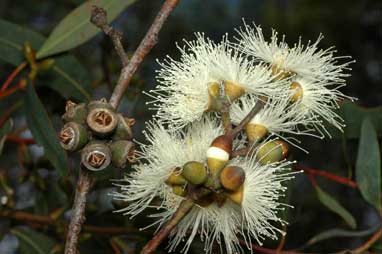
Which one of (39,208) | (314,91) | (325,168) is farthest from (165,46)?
(314,91)

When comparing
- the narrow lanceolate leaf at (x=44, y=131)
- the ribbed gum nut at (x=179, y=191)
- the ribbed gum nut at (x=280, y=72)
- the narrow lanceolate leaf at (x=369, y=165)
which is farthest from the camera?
the narrow lanceolate leaf at (x=369, y=165)

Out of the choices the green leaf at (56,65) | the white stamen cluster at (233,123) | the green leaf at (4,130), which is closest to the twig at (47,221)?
the green leaf at (4,130)

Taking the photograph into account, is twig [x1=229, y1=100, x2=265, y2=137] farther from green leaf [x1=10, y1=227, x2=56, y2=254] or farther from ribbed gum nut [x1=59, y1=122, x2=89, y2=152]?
green leaf [x1=10, y1=227, x2=56, y2=254]

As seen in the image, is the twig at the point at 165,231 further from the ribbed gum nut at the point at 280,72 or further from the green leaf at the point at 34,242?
the green leaf at the point at 34,242

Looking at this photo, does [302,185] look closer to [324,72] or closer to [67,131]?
[324,72]

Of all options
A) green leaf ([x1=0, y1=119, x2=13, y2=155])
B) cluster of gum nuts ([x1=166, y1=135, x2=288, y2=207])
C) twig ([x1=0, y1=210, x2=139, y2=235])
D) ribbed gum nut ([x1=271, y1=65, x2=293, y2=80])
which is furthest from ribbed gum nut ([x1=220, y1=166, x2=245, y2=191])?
green leaf ([x1=0, y1=119, x2=13, y2=155])

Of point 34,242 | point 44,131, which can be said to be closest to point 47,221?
point 34,242
